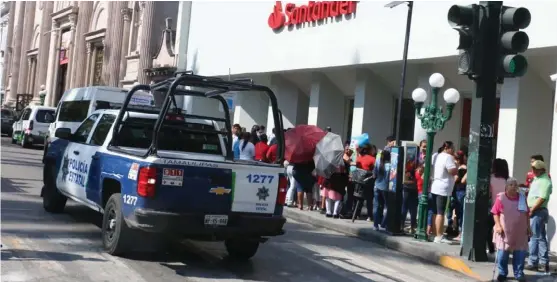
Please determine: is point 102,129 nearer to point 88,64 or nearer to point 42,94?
point 88,64

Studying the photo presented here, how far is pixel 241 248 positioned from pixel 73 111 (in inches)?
607

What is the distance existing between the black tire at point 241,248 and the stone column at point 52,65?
4421 cm

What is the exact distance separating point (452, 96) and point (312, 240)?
11.4 ft

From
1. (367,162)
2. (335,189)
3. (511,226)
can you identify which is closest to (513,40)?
(511,226)

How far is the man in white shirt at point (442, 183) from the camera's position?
1209cm

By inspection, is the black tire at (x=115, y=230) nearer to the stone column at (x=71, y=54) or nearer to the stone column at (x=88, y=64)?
the stone column at (x=88, y=64)

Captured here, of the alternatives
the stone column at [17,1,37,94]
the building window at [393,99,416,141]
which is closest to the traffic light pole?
the building window at [393,99,416,141]

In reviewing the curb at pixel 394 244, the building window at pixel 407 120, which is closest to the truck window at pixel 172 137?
the curb at pixel 394 244

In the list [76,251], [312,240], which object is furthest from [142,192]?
[312,240]

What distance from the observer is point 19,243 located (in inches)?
346

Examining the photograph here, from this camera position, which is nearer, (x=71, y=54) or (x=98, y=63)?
(x=98, y=63)

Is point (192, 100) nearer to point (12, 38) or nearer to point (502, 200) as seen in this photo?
point (502, 200)

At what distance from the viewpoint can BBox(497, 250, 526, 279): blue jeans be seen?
9320 mm

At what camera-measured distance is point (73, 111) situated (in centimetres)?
2300
